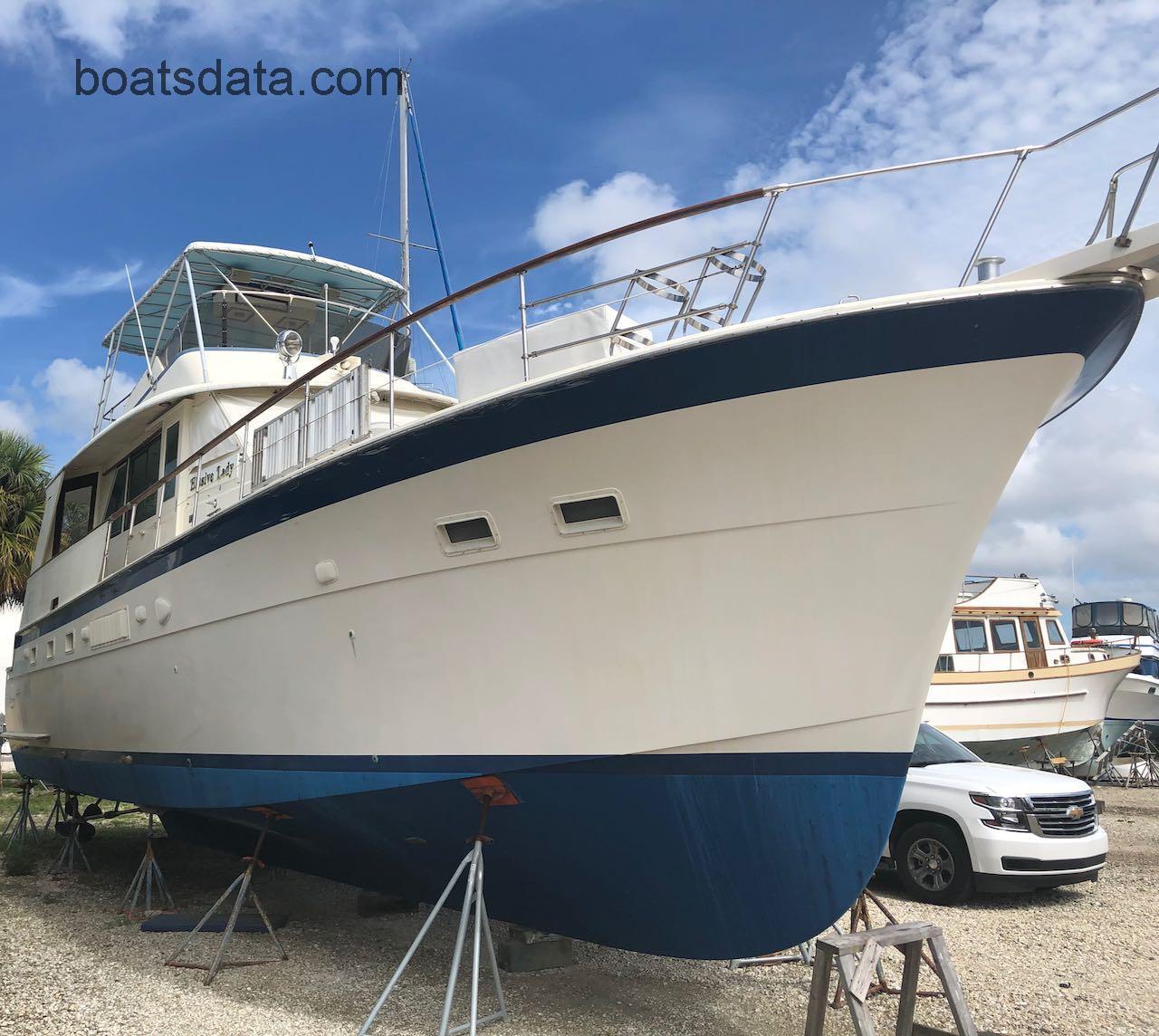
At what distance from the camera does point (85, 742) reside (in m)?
8.43

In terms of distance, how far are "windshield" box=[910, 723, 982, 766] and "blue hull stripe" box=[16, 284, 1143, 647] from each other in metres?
4.99

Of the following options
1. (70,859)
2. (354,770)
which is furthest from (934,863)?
(70,859)

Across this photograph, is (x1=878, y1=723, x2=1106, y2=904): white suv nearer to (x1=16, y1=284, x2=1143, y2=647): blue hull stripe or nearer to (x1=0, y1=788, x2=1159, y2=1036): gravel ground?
(x1=0, y1=788, x2=1159, y2=1036): gravel ground

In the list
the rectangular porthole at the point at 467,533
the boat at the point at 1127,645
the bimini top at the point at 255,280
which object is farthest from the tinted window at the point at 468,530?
the boat at the point at 1127,645

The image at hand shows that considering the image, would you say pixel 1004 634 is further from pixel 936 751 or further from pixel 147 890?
pixel 147 890

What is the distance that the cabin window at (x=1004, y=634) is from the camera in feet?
56.3

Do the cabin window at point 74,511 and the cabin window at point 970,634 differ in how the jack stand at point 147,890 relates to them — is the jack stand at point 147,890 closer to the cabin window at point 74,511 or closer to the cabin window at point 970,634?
the cabin window at point 74,511

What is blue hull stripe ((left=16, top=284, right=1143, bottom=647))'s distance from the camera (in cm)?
385

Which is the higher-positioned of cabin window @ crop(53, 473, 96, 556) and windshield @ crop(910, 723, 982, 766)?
cabin window @ crop(53, 473, 96, 556)

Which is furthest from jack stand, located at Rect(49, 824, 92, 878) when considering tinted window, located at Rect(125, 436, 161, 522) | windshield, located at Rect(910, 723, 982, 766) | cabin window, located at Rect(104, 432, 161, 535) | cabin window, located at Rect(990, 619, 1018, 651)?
cabin window, located at Rect(990, 619, 1018, 651)

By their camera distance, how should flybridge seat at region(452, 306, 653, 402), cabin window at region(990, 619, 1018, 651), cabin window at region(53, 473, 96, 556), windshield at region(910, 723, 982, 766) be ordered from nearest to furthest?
flybridge seat at region(452, 306, 653, 402), windshield at region(910, 723, 982, 766), cabin window at region(53, 473, 96, 556), cabin window at region(990, 619, 1018, 651)

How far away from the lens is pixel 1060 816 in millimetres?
7504

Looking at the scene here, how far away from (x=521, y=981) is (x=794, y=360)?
3817mm

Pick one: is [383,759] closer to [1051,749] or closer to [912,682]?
[912,682]
